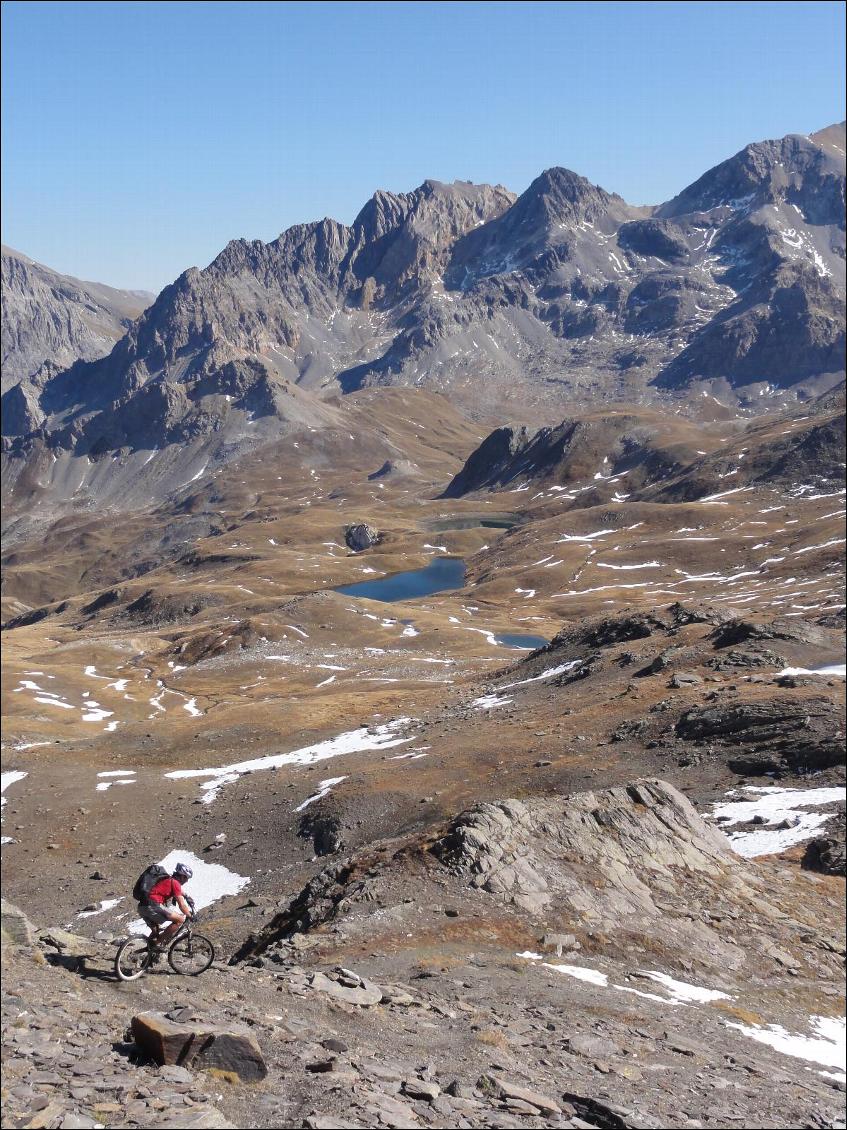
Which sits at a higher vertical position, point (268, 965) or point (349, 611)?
point (268, 965)

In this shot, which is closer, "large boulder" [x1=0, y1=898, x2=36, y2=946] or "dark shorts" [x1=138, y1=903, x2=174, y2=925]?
"dark shorts" [x1=138, y1=903, x2=174, y2=925]

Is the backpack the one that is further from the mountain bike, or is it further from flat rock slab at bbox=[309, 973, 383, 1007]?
flat rock slab at bbox=[309, 973, 383, 1007]

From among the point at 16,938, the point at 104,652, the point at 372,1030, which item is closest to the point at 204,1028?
the point at 372,1030

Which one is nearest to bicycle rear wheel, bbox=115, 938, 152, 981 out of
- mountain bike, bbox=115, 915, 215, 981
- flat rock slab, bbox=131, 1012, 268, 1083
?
mountain bike, bbox=115, 915, 215, 981

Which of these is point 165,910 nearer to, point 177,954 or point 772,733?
point 177,954

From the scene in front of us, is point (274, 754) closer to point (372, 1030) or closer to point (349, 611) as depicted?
point (372, 1030)

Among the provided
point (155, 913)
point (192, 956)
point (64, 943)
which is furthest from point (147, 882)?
point (64, 943)

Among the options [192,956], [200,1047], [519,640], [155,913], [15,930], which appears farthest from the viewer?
[519,640]
